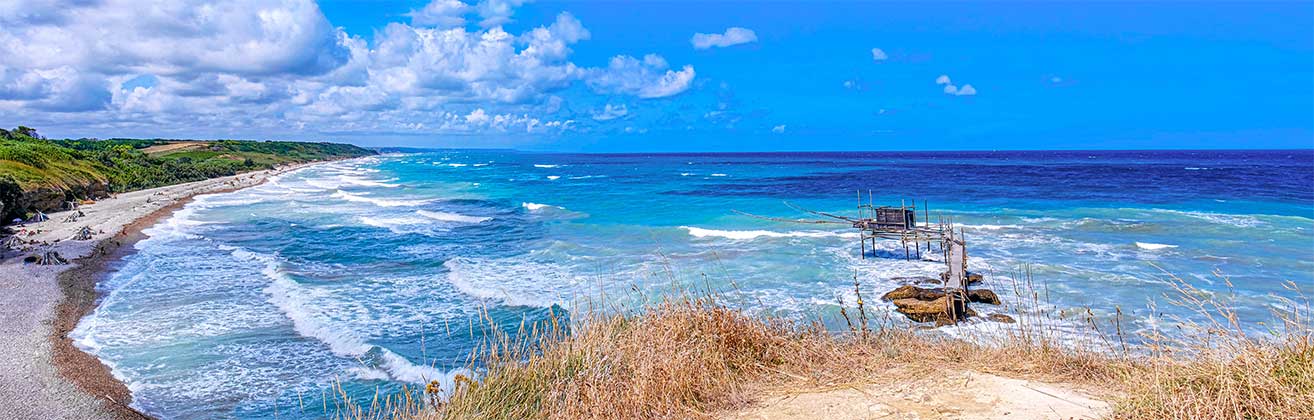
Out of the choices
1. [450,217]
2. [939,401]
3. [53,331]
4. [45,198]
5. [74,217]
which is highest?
[45,198]

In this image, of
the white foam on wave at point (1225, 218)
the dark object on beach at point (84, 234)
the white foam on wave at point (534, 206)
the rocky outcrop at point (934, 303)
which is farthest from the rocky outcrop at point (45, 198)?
the white foam on wave at point (1225, 218)

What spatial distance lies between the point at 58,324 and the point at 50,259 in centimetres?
771

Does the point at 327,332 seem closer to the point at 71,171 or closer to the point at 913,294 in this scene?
the point at 913,294

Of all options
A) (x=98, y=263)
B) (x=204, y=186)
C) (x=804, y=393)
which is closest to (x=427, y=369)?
(x=804, y=393)

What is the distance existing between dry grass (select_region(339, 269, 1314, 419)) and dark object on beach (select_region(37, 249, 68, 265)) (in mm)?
19931

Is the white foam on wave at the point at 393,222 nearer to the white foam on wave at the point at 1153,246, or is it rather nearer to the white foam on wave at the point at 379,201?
the white foam on wave at the point at 379,201

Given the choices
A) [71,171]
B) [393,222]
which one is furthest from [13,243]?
[71,171]

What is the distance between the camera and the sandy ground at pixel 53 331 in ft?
32.5

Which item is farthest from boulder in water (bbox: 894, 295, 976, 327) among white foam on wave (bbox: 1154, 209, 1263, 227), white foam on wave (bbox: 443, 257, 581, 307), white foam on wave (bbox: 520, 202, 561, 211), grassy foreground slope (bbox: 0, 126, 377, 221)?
grassy foreground slope (bbox: 0, 126, 377, 221)

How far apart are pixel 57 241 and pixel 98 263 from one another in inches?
164

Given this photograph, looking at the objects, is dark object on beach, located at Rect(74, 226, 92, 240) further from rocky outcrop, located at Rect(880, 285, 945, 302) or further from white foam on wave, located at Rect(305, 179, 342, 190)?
white foam on wave, located at Rect(305, 179, 342, 190)

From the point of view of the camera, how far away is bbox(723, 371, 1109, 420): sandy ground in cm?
504

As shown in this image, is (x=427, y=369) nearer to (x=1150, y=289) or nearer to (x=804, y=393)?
(x=804, y=393)

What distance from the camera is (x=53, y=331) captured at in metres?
13.2
